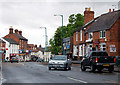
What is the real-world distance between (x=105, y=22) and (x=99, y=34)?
8.54 feet

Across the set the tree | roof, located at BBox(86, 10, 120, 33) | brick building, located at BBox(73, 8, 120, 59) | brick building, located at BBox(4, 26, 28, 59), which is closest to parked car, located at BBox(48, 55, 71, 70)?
brick building, located at BBox(73, 8, 120, 59)

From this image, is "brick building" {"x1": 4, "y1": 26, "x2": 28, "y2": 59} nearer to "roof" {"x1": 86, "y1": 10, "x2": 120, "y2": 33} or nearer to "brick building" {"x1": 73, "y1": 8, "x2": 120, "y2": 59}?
"brick building" {"x1": 73, "y1": 8, "x2": 120, "y2": 59}

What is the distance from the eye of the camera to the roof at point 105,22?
49219 mm

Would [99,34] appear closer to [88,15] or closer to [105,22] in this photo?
[105,22]

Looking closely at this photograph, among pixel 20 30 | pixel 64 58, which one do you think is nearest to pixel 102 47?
pixel 64 58

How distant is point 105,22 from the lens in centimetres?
5131

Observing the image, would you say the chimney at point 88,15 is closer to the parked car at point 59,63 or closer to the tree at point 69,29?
the tree at point 69,29

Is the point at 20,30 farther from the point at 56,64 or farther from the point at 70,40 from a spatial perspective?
the point at 56,64

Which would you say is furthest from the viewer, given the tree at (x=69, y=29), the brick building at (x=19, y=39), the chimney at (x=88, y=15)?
the brick building at (x=19, y=39)

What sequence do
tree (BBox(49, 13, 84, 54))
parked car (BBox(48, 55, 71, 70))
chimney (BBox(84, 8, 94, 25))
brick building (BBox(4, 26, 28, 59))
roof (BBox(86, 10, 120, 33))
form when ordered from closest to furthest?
Result: parked car (BBox(48, 55, 71, 70)), roof (BBox(86, 10, 120, 33)), chimney (BBox(84, 8, 94, 25)), tree (BBox(49, 13, 84, 54)), brick building (BBox(4, 26, 28, 59))

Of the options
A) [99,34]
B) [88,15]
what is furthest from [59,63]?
[88,15]

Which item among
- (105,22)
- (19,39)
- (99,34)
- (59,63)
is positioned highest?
(19,39)

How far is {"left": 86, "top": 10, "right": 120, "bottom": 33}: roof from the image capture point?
161 ft

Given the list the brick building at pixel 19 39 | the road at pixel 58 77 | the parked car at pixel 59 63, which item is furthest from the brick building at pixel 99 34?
the brick building at pixel 19 39
